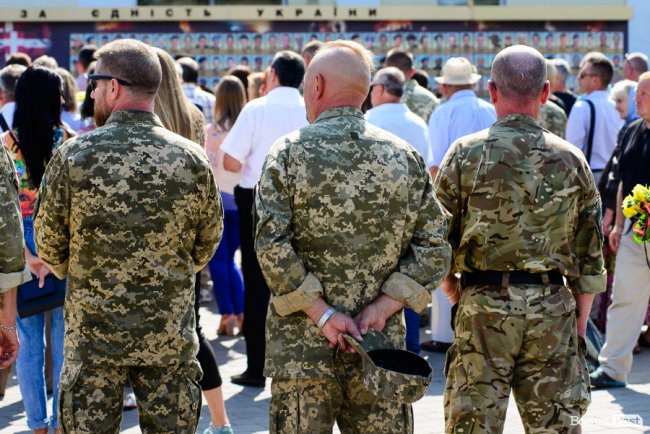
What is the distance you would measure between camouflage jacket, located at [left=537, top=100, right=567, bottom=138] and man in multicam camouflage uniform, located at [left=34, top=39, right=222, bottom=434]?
612 centimetres

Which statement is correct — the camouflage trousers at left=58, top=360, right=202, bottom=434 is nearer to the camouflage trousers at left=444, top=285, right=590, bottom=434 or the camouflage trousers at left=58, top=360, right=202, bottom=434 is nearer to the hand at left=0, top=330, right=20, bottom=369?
the hand at left=0, top=330, right=20, bottom=369

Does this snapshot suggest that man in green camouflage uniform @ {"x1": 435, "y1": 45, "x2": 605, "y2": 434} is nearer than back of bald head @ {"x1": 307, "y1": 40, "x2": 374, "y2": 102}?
No

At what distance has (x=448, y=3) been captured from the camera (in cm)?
1678

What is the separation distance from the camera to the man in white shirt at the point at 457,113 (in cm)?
859

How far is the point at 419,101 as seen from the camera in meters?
10.6

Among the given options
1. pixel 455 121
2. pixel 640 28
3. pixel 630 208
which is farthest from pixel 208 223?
pixel 640 28

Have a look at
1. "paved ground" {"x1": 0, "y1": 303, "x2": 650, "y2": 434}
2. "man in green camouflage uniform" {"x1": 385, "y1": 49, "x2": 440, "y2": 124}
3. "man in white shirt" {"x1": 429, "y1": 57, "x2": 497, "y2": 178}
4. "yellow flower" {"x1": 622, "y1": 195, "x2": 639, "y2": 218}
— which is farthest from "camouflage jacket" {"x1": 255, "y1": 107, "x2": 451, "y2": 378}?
"man in green camouflage uniform" {"x1": 385, "y1": 49, "x2": 440, "y2": 124}

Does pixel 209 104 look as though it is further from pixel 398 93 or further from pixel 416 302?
pixel 416 302

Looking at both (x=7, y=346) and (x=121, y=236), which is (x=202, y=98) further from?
(x=121, y=236)

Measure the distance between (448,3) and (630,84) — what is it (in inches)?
291

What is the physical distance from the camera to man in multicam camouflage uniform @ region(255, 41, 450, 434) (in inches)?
165

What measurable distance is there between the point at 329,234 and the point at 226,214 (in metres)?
5.72

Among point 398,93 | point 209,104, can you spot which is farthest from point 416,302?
point 209,104

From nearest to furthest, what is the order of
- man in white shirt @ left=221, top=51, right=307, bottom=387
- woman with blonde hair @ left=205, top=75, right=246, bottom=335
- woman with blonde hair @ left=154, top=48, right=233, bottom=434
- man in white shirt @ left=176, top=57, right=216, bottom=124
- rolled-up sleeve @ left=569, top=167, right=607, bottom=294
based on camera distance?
rolled-up sleeve @ left=569, top=167, right=607, bottom=294, woman with blonde hair @ left=154, top=48, right=233, bottom=434, man in white shirt @ left=221, top=51, right=307, bottom=387, woman with blonde hair @ left=205, top=75, right=246, bottom=335, man in white shirt @ left=176, top=57, right=216, bottom=124
